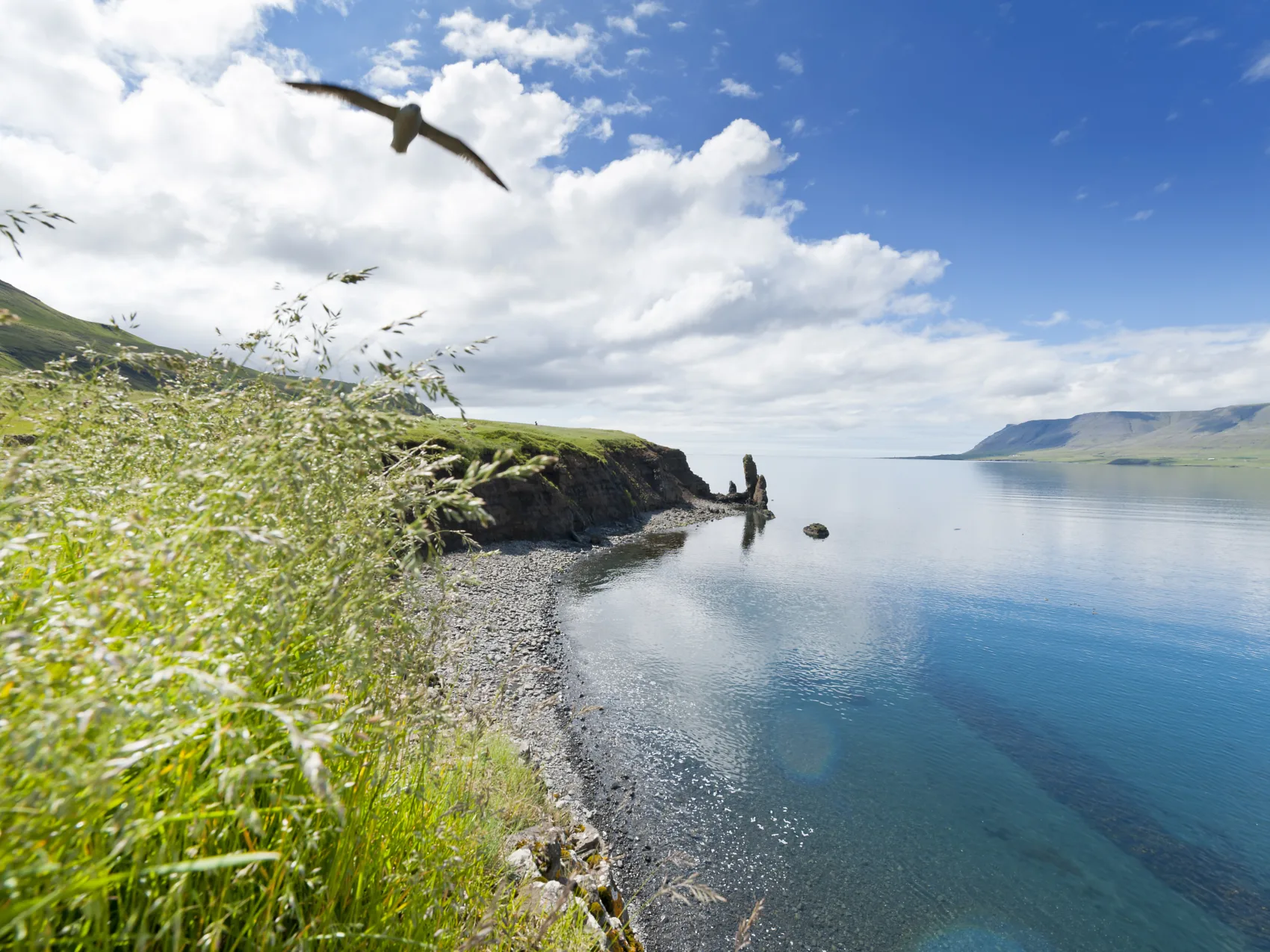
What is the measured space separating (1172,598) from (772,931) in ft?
189

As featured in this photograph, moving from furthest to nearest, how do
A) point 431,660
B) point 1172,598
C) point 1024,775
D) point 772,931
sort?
point 1172,598 → point 1024,775 → point 772,931 → point 431,660

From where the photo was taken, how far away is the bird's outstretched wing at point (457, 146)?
23.3 feet

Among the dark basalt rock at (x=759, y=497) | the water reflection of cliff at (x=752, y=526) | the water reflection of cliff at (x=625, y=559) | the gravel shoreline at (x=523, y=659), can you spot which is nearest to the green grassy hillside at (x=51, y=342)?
the gravel shoreline at (x=523, y=659)

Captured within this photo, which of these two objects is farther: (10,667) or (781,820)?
(781,820)

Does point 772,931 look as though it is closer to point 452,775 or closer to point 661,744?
point 661,744

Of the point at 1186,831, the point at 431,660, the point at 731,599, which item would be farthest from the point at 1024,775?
the point at 431,660

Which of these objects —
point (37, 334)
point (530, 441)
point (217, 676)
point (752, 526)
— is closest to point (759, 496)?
point (752, 526)

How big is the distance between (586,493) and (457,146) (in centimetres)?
7143

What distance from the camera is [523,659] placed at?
29.8 m

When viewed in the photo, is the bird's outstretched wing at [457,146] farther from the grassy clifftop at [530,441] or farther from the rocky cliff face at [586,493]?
the rocky cliff face at [586,493]

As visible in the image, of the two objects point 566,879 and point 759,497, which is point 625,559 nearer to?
point 566,879

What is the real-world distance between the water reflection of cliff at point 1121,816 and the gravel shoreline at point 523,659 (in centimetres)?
1703

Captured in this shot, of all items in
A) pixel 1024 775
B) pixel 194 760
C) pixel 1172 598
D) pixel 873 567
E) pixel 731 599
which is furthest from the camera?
pixel 873 567

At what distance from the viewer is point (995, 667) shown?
32594 mm
